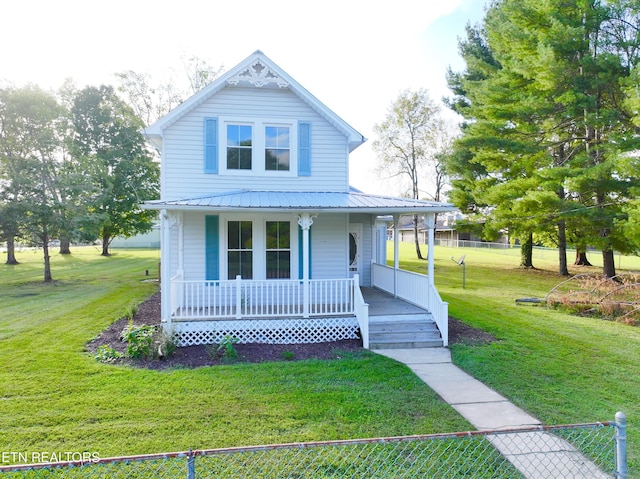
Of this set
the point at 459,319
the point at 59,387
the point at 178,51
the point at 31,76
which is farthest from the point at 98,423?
the point at 178,51

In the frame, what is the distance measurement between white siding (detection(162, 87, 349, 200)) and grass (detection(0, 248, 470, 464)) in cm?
492

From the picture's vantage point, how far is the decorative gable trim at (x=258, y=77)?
10721mm

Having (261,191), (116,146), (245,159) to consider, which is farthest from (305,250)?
(116,146)

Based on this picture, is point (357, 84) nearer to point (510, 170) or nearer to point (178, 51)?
point (510, 170)

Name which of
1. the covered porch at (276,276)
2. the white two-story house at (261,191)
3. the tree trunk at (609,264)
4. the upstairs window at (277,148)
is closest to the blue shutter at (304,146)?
the white two-story house at (261,191)

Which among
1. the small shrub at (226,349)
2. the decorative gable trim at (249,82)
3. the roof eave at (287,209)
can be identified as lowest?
the small shrub at (226,349)

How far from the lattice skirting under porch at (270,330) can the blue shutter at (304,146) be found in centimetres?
450

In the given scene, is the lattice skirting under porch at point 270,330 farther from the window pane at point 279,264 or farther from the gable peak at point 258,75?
the gable peak at point 258,75

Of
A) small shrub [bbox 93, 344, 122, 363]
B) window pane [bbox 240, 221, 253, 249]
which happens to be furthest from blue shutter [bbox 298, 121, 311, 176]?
small shrub [bbox 93, 344, 122, 363]

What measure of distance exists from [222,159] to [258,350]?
554 cm

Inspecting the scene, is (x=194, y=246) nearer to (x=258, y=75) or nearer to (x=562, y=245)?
(x=258, y=75)

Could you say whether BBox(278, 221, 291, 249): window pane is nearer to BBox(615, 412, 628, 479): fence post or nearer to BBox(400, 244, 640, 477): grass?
BBox(400, 244, 640, 477): grass

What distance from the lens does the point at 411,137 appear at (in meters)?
33.5

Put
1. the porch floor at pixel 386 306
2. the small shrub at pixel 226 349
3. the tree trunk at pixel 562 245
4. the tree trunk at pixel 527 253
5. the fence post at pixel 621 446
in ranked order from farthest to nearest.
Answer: the tree trunk at pixel 527 253 < the tree trunk at pixel 562 245 < the porch floor at pixel 386 306 < the small shrub at pixel 226 349 < the fence post at pixel 621 446
